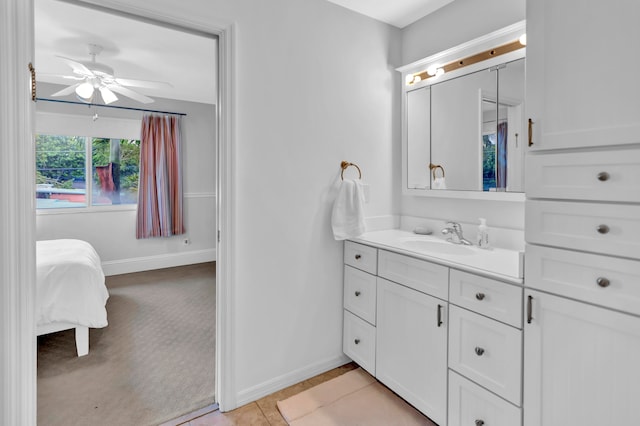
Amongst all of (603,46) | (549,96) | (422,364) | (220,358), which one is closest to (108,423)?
(220,358)

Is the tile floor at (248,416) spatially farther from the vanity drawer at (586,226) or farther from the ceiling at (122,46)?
the ceiling at (122,46)

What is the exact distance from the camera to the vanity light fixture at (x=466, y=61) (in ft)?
6.04

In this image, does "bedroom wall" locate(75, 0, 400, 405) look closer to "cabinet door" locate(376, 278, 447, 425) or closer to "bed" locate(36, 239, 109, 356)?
"cabinet door" locate(376, 278, 447, 425)

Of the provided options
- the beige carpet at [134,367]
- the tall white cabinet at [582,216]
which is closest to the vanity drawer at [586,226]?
the tall white cabinet at [582,216]

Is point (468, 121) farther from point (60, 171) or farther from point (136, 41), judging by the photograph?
point (60, 171)

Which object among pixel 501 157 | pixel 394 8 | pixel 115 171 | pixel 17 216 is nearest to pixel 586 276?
pixel 501 157

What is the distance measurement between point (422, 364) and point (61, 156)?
485 centimetres

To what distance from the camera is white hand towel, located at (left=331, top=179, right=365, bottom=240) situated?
2.15 metres

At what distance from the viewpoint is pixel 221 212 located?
1864 millimetres

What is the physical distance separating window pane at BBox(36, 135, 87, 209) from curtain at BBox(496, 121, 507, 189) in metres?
4.84

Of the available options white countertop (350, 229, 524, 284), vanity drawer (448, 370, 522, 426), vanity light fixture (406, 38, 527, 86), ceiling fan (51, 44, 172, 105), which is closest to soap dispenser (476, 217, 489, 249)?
white countertop (350, 229, 524, 284)

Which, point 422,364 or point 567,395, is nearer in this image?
point 567,395

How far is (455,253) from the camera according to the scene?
6.53 ft

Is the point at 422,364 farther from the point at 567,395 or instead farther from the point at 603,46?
the point at 603,46
